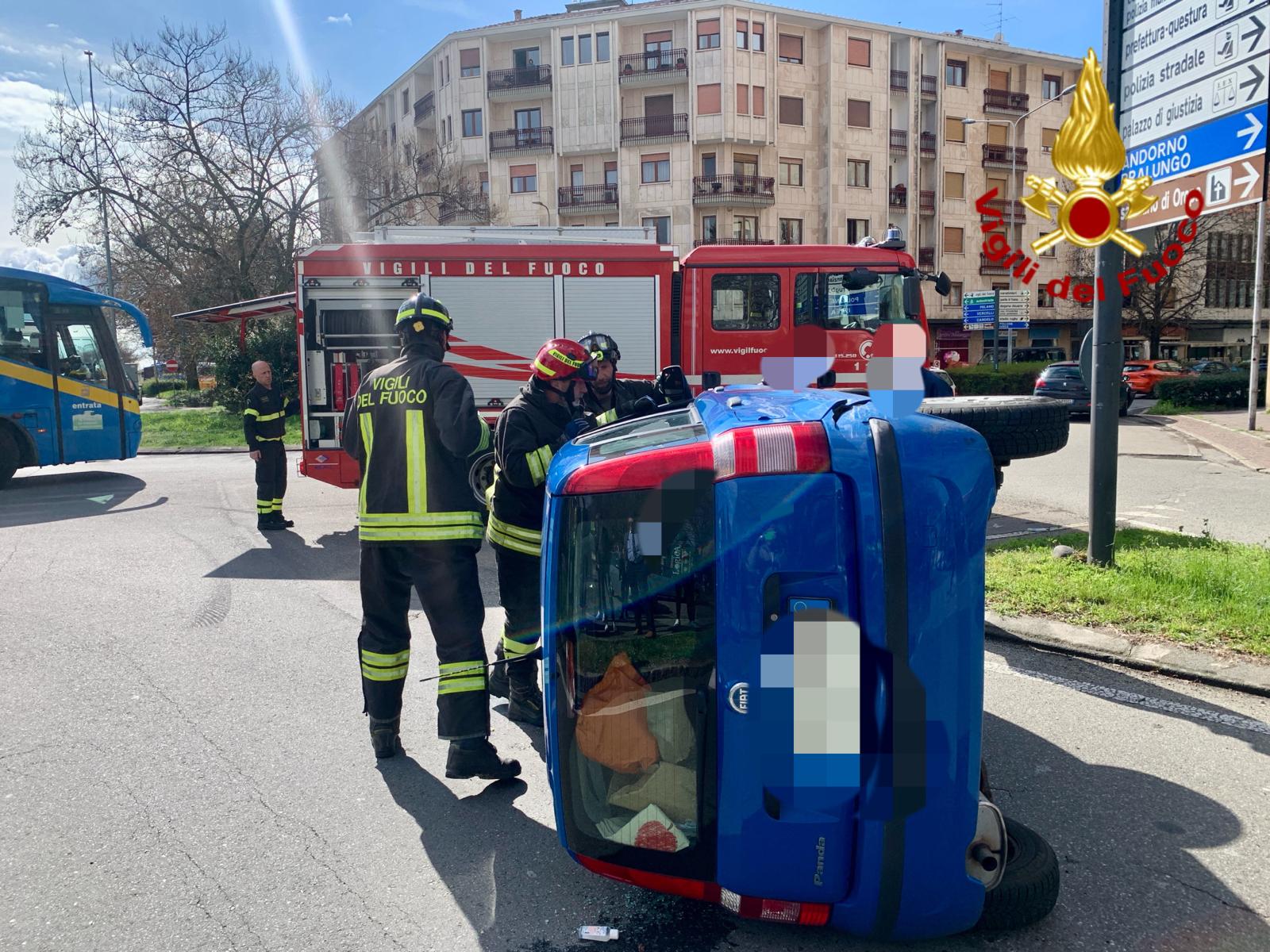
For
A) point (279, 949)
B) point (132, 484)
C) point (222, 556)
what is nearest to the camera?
point (279, 949)

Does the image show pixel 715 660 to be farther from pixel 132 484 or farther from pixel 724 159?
pixel 724 159

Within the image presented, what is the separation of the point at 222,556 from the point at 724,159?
125 feet

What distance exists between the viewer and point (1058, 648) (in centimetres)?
530

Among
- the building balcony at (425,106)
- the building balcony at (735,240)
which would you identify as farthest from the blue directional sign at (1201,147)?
the building balcony at (425,106)

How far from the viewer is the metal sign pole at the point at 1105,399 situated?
644cm

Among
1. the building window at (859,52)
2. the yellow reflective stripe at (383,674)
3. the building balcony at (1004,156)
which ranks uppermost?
the building window at (859,52)

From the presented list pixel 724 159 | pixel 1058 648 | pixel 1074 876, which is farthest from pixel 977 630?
pixel 724 159

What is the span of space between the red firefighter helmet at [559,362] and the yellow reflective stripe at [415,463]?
74 centimetres

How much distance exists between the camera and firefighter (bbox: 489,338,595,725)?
168 inches

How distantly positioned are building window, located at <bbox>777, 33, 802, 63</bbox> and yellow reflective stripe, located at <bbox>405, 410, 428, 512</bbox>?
1744 inches

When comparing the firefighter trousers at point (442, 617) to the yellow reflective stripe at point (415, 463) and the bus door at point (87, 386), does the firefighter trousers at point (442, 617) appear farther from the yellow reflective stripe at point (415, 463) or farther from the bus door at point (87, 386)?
the bus door at point (87, 386)

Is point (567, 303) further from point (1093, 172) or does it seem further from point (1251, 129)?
point (1251, 129)

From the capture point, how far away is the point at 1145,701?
4535 mm

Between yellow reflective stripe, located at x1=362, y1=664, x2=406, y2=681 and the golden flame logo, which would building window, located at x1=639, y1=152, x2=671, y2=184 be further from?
yellow reflective stripe, located at x1=362, y1=664, x2=406, y2=681
